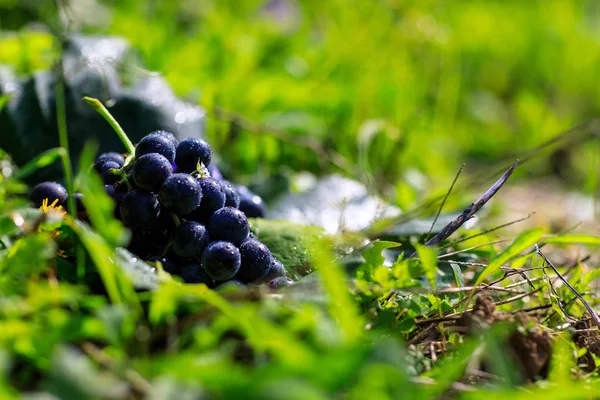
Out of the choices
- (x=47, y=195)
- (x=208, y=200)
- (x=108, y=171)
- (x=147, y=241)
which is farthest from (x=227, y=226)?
(x=47, y=195)

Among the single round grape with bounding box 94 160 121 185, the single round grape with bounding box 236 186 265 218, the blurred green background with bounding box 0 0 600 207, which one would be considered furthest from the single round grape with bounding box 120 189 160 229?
the blurred green background with bounding box 0 0 600 207

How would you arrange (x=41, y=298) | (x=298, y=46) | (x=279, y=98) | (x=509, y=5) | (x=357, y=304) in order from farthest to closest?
1. (x=509, y=5)
2. (x=298, y=46)
3. (x=279, y=98)
4. (x=357, y=304)
5. (x=41, y=298)

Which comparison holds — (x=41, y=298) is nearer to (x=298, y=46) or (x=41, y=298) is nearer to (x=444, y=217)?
(x=444, y=217)

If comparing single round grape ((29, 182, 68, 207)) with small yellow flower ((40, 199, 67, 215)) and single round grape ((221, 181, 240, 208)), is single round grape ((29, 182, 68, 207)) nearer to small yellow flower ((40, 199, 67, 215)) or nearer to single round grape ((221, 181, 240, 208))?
small yellow flower ((40, 199, 67, 215))

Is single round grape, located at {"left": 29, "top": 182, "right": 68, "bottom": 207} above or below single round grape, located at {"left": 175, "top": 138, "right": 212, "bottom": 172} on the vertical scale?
below

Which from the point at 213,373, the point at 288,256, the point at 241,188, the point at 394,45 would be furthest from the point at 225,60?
the point at 213,373

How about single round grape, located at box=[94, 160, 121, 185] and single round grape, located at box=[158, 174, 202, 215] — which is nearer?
single round grape, located at box=[158, 174, 202, 215]
